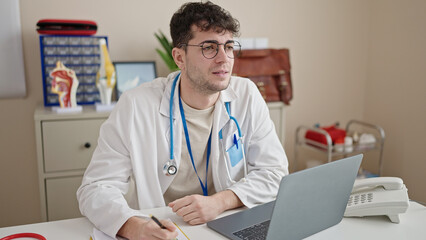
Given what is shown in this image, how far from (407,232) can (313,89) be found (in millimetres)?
2257

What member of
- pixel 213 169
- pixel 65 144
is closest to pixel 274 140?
pixel 213 169

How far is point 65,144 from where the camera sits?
A: 2244 mm

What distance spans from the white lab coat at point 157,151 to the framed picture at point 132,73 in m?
0.88

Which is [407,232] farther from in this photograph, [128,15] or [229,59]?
[128,15]

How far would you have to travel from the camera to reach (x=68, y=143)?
2.25 m

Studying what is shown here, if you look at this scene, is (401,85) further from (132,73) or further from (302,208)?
(302,208)

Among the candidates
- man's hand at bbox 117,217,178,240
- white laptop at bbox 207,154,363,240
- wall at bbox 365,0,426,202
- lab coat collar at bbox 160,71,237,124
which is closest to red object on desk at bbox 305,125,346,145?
wall at bbox 365,0,426,202

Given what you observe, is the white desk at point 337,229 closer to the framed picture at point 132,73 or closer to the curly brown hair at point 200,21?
the curly brown hair at point 200,21

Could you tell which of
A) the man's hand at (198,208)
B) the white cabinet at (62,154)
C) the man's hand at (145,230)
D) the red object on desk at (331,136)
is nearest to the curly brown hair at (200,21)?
the man's hand at (198,208)

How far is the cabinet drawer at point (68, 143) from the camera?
2.21m

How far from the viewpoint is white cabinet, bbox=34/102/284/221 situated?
2.21m

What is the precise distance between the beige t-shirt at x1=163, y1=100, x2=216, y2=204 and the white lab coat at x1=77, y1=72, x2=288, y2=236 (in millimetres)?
62

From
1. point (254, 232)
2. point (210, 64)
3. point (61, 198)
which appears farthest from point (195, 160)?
point (61, 198)

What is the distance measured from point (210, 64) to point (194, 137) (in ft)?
1.07
